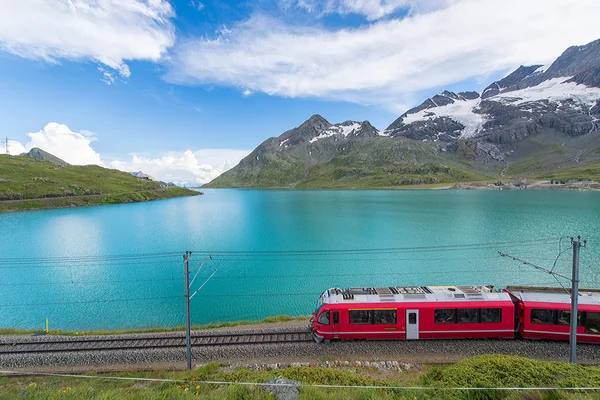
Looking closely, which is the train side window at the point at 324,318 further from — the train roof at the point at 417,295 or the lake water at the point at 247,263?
the lake water at the point at 247,263

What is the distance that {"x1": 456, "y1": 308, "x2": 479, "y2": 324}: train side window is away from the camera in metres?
20.0

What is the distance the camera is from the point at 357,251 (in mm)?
52188

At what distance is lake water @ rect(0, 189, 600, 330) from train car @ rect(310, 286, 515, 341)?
1105cm

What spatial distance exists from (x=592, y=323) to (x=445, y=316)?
9523 millimetres

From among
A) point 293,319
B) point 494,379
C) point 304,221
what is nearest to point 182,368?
point 293,319

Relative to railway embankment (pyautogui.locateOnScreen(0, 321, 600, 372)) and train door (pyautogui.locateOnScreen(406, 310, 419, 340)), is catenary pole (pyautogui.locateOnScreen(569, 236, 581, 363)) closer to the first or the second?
railway embankment (pyautogui.locateOnScreen(0, 321, 600, 372))

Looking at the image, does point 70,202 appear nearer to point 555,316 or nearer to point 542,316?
point 542,316

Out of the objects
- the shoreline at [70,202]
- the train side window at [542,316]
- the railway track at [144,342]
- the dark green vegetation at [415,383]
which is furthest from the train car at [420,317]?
the shoreline at [70,202]

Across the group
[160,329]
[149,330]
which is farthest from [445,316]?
[149,330]

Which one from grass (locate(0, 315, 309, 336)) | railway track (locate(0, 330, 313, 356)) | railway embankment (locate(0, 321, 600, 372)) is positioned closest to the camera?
railway embankment (locate(0, 321, 600, 372))

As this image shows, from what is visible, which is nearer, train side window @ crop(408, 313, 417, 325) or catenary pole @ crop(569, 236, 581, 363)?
catenary pole @ crop(569, 236, 581, 363)

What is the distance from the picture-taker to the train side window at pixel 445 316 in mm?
20078

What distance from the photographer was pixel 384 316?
20.2 meters

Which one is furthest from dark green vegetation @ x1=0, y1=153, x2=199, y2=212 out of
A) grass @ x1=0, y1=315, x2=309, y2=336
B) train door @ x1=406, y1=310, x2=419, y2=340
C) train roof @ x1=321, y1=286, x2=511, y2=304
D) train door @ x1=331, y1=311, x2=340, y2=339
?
train door @ x1=406, y1=310, x2=419, y2=340
